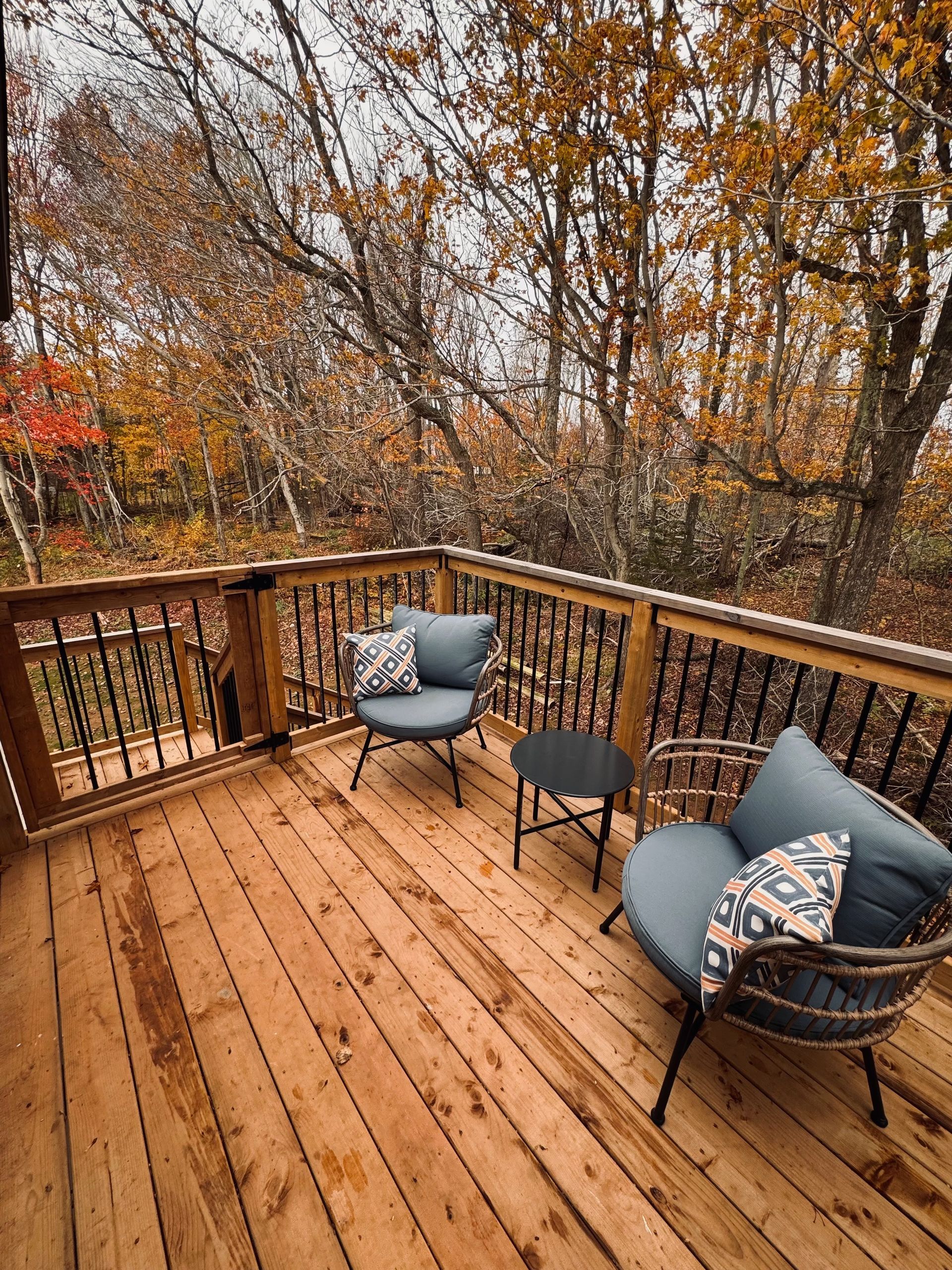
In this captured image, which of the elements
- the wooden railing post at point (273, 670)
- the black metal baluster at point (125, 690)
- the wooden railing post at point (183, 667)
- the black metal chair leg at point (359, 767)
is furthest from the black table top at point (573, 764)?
the wooden railing post at point (183, 667)

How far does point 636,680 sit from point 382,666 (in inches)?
48.0

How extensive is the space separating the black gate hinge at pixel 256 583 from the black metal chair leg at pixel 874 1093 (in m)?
2.70

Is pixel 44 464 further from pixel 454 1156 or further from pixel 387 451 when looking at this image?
pixel 454 1156

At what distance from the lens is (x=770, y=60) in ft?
13.0

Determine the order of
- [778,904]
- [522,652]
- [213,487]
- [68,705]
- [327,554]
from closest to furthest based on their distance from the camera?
[778,904] → [522,652] → [68,705] → [327,554] → [213,487]

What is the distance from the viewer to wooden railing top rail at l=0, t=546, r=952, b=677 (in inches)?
61.8

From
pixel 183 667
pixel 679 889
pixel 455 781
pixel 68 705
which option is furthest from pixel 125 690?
pixel 679 889

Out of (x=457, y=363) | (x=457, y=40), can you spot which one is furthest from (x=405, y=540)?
(x=457, y=40)

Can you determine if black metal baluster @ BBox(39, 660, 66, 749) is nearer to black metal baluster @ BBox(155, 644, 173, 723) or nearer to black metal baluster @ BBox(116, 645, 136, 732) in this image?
black metal baluster @ BBox(116, 645, 136, 732)

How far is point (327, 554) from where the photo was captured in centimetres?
745

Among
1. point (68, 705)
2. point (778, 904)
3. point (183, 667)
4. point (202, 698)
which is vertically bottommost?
point (202, 698)

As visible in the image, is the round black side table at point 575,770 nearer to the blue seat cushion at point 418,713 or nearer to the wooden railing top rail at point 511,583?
the blue seat cushion at point 418,713

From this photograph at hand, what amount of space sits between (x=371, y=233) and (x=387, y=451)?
2638mm

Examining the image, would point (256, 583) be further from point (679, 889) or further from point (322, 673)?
point (679, 889)
